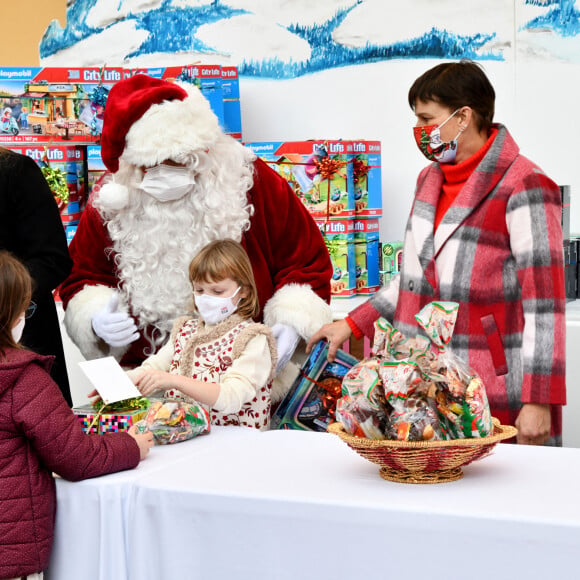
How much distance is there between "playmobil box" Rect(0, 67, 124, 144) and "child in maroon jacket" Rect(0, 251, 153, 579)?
2.01 m

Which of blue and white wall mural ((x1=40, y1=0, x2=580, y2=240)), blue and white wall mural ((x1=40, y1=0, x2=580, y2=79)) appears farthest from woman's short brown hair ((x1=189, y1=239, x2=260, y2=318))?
blue and white wall mural ((x1=40, y1=0, x2=580, y2=79))

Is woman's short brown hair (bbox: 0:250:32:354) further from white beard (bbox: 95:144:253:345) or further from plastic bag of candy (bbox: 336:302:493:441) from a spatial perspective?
white beard (bbox: 95:144:253:345)

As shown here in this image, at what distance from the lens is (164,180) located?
2549mm

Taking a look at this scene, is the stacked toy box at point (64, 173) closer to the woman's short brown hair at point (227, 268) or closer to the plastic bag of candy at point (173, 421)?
the woman's short brown hair at point (227, 268)

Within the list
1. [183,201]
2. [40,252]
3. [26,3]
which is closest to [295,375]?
[183,201]

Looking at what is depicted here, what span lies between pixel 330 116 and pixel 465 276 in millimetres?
2130

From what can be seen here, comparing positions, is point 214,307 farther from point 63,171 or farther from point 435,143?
point 63,171

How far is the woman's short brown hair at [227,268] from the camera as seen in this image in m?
2.35

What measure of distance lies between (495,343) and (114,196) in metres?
1.18

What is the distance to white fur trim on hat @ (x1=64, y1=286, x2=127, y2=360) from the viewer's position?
105 inches

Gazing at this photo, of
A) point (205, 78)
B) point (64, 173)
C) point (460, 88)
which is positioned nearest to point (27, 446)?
point (460, 88)

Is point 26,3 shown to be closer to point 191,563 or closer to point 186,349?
point 186,349

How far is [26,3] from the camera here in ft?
15.4

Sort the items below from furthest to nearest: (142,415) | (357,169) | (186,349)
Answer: (357,169) → (186,349) → (142,415)
